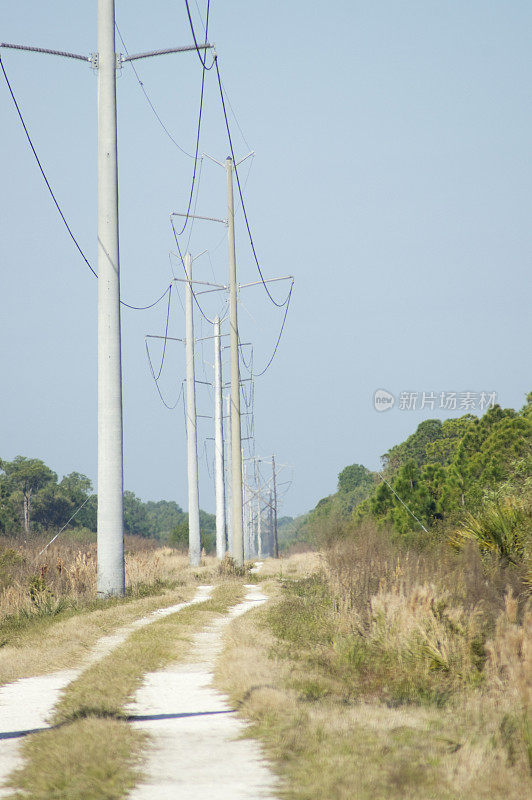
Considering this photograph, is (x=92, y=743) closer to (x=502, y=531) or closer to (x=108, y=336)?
(x=502, y=531)

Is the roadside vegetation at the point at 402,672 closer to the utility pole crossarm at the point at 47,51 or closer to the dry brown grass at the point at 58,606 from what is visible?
the dry brown grass at the point at 58,606

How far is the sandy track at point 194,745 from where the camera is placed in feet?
16.6

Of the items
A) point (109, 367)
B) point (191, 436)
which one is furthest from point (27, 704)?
point (191, 436)

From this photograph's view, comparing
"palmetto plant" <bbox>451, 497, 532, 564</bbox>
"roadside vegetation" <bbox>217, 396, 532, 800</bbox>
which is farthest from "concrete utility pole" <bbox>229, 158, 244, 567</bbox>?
"palmetto plant" <bbox>451, 497, 532, 564</bbox>

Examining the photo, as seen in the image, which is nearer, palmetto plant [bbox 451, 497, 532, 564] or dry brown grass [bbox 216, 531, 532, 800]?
dry brown grass [bbox 216, 531, 532, 800]

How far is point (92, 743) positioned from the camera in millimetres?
6008

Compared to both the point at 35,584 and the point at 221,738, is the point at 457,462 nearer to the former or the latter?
the point at 35,584

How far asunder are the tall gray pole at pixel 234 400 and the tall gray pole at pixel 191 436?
5.01 metres

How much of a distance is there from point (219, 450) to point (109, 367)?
81.3ft

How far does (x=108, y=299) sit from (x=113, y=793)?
13833 millimetres

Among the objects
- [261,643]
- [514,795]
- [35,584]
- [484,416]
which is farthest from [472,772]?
[484,416]

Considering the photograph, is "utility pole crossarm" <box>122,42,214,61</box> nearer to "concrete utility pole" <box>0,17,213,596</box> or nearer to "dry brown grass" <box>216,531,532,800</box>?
"concrete utility pole" <box>0,17,213,596</box>

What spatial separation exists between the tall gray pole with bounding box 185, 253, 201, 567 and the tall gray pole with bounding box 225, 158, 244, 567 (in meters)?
5.01

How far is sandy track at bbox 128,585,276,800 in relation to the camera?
16.6 ft
